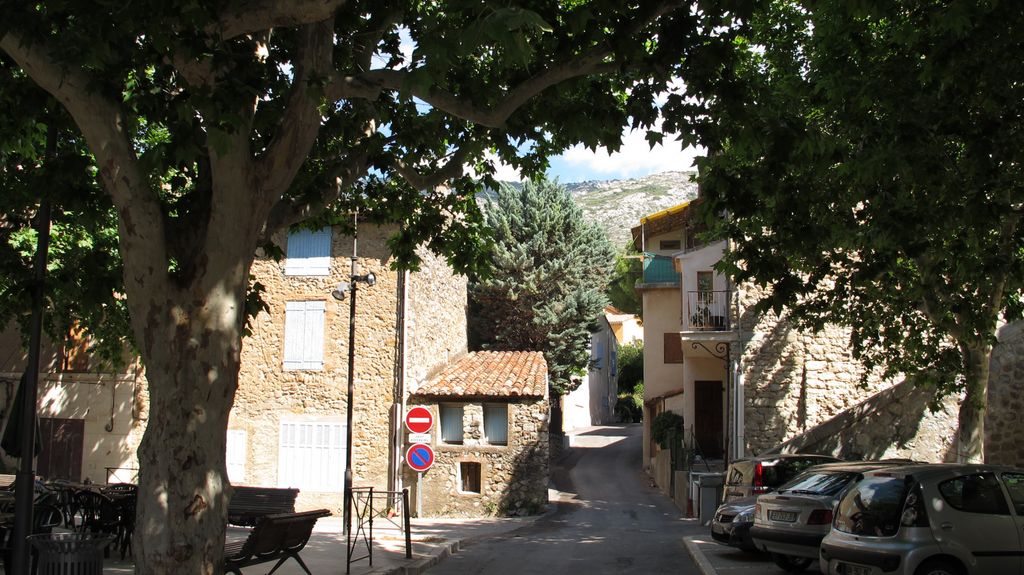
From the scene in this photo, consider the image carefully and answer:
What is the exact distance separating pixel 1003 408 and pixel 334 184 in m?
15.0

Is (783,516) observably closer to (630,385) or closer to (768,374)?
(768,374)

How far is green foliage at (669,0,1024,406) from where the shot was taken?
8.13 m

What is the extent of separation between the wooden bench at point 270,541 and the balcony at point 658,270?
22.4 metres

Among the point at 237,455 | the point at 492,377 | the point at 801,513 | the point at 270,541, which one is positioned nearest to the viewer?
the point at 270,541

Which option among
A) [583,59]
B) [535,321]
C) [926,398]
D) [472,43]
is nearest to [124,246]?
[472,43]

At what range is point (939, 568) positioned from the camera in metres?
8.11

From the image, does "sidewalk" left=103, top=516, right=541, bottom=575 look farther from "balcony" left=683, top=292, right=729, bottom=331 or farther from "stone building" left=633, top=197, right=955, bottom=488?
"balcony" left=683, top=292, right=729, bottom=331

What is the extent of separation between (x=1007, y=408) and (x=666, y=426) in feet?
36.5

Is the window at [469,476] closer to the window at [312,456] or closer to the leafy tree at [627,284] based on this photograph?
the window at [312,456]

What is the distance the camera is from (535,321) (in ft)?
100

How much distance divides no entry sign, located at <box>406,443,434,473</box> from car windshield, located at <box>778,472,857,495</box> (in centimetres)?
625

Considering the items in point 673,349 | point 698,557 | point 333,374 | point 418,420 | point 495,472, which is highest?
point 673,349

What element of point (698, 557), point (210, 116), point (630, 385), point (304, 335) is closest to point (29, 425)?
point (210, 116)

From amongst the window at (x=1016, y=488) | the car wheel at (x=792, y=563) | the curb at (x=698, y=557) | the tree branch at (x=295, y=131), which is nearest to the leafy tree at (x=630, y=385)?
the curb at (x=698, y=557)
